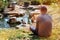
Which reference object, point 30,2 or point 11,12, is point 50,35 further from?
point 30,2

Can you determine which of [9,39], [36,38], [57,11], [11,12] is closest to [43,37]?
[36,38]

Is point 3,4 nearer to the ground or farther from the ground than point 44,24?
farther from the ground

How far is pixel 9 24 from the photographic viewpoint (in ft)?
20.7

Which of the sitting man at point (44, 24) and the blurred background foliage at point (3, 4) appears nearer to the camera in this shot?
the sitting man at point (44, 24)

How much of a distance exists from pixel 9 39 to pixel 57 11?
9.10 ft

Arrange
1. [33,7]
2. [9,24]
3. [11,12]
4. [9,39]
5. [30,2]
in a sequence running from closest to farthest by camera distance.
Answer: [9,39]
[9,24]
[11,12]
[33,7]
[30,2]

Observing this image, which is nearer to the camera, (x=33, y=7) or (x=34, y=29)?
(x=34, y=29)

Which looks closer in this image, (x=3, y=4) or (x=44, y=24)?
(x=44, y=24)

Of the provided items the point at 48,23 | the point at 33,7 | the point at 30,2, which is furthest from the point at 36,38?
the point at 30,2

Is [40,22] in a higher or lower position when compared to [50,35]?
higher

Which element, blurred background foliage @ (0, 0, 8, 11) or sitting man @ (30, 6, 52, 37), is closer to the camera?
sitting man @ (30, 6, 52, 37)

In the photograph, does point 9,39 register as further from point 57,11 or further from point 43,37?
point 57,11

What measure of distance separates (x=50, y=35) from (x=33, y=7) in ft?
12.6

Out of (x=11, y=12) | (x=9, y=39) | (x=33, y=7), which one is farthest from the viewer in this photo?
(x=33, y=7)
